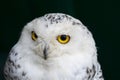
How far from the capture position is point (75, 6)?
311cm

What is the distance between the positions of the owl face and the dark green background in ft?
2.67

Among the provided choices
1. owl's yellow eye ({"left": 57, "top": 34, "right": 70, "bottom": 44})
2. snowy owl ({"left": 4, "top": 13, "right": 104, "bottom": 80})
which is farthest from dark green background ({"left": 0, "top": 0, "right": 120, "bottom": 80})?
owl's yellow eye ({"left": 57, "top": 34, "right": 70, "bottom": 44})

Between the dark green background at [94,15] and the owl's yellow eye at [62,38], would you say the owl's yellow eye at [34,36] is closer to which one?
the owl's yellow eye at [62,38]

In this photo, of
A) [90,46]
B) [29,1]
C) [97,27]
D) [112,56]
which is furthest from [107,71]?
[90,46]

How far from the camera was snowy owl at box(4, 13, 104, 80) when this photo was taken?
2.16 meters

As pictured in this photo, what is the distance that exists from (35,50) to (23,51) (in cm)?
11

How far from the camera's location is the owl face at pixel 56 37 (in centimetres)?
215

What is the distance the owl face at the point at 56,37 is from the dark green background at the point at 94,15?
0.81m

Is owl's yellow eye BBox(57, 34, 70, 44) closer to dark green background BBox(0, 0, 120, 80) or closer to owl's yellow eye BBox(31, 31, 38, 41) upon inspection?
owl's yellow eye BBox(31, 31, 38, 41)

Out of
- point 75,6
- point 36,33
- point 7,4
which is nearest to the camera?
point 36,33

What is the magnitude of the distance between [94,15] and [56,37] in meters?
0.99

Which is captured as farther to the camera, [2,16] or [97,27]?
[2,16]

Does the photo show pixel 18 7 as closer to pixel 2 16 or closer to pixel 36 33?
pixel 2 16

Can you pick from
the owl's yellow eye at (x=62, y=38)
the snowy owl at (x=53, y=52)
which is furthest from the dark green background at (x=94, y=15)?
the owl's yellow eye at (x=62, y=38)
